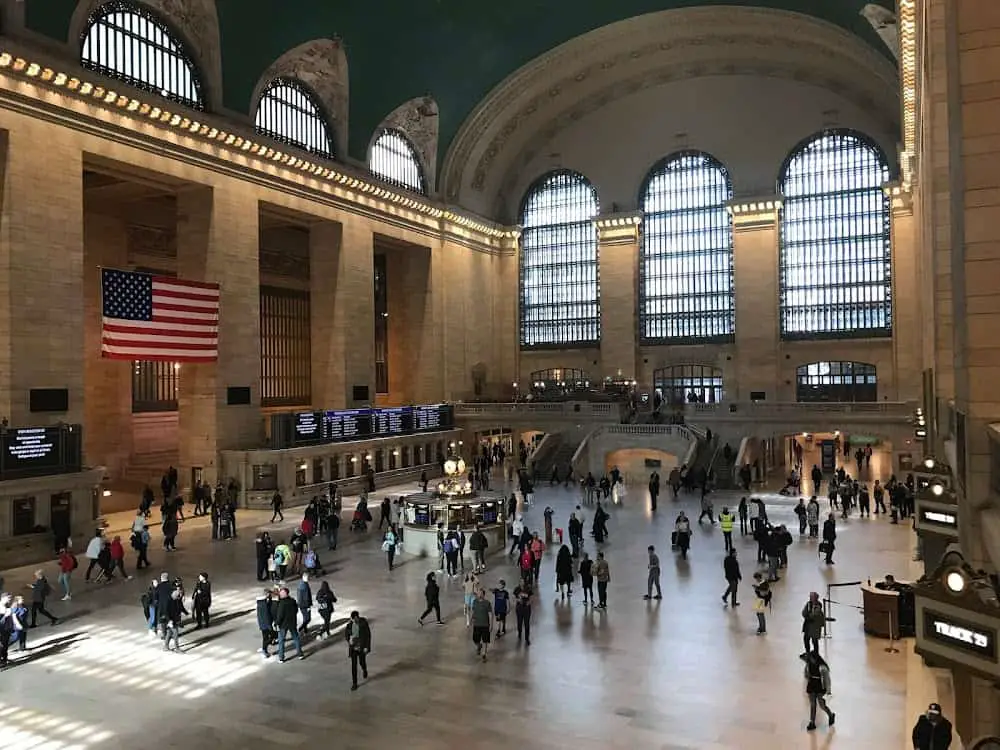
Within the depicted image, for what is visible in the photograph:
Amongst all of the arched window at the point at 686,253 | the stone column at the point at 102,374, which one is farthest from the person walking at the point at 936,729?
the arched window at the point at 686,253

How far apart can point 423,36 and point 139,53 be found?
12141 millimetres

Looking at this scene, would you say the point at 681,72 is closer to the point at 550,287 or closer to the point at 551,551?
the point at 550,287

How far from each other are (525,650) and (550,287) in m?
34.2

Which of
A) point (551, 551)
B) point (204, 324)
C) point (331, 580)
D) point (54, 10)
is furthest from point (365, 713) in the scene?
point (54, 10)

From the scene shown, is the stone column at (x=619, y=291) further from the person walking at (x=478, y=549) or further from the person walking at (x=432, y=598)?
the person walking at (x=432, y=598)

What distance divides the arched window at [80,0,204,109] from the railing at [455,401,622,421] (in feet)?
58.5

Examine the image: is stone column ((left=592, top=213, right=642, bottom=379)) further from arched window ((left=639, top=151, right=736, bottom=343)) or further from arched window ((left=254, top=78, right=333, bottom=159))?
arched window ((left=254, top=78, right=333, bottom=159))

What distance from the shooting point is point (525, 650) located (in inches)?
435

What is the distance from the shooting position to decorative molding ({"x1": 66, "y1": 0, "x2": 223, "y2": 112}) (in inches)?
968

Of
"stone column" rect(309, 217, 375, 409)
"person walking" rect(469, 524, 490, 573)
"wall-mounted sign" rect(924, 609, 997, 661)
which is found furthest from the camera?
"stone column" rect(309, 217, 375, 409)

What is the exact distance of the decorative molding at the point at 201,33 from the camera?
24578 millimetres

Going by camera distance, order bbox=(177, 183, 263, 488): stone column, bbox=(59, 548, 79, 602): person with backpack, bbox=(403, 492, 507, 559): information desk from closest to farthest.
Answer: bbox=(59, 548, 79, 602): person with backpack
bbox=(403, 492, 507, 559): information desk
bbox=(177, 183, 263, 488): stone column

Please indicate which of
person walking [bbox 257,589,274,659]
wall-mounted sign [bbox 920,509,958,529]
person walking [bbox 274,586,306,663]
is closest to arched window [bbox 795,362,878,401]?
wall-mounted sign [bbox 920,509,958,529]

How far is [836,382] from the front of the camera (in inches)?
1481
